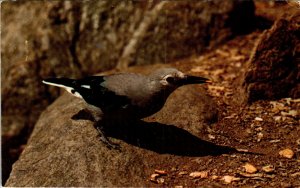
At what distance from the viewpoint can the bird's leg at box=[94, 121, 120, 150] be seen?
4918 millimetres

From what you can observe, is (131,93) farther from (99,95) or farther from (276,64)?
(276,64)

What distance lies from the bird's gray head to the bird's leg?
0.75 m

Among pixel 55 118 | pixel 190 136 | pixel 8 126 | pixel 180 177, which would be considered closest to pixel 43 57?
pixel 8 126

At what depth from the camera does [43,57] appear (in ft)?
25.0

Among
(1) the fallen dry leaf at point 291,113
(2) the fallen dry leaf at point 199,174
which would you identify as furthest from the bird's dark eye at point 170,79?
(1) the fallen dry leaf at point 291,113

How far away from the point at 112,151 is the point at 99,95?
59 cm

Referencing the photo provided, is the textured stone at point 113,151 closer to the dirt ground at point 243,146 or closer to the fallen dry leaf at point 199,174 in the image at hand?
the dirt ground at point 243,146

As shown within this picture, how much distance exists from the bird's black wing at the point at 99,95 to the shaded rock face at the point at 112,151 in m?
0.32

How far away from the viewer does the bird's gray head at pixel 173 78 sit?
4.71m

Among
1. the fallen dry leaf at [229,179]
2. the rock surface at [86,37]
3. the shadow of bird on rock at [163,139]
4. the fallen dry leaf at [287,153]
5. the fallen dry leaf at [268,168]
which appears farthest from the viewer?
the rock surface at [86,37]

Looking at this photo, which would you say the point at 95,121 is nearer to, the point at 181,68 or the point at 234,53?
the point at 181,68

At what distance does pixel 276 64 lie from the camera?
18.6ft

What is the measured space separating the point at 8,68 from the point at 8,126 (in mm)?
881

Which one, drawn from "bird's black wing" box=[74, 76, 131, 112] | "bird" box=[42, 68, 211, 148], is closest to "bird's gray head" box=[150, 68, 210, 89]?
"bird" box=[42, 68, 211, 148]
